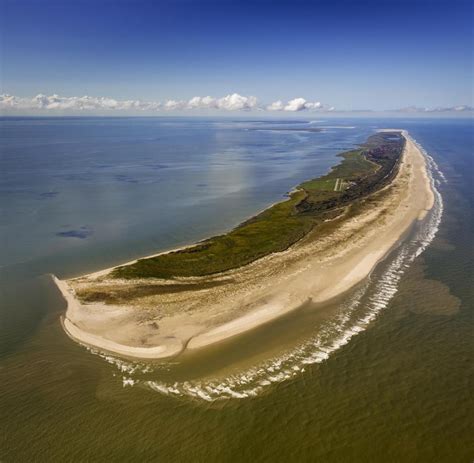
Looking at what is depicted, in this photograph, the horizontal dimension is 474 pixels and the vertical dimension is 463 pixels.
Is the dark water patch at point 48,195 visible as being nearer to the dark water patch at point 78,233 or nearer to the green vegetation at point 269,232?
the dark water patch at point 78,233

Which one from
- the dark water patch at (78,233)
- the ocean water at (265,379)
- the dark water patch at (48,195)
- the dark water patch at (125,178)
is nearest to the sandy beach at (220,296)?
the ocean water at (265,379)

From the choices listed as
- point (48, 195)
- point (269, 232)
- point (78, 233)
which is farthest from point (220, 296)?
point (48, 195)

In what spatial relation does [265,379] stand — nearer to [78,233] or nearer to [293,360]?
[293,360]

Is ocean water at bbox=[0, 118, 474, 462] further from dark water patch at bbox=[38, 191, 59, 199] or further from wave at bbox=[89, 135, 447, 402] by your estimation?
dark water patch at bbox=[38, 191, 59, 199]

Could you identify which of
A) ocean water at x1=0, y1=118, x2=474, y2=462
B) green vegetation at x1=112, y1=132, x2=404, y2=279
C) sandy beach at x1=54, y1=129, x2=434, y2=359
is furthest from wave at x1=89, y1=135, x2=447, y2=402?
green vegetation at x1=112, y1=132, x2=404, y2=279

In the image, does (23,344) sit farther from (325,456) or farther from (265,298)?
(325,456)
